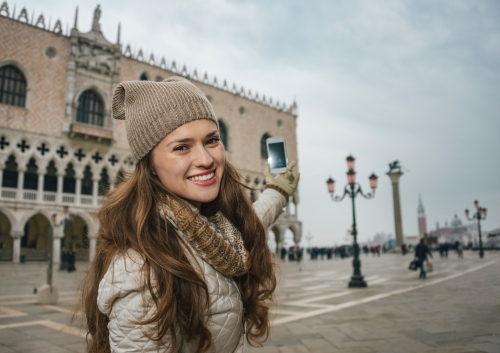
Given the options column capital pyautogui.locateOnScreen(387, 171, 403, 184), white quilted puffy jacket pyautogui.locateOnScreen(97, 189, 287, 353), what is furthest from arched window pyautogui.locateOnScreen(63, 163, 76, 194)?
white quilted puffy jacket pyautogui.locateOnScreen(97, 189, 287, 353)

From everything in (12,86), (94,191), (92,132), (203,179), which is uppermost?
(12,86)

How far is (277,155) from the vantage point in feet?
6.11

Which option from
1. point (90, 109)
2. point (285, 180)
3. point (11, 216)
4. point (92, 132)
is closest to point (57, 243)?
point (11, 216)

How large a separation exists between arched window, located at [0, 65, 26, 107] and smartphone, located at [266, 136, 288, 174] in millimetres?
23534

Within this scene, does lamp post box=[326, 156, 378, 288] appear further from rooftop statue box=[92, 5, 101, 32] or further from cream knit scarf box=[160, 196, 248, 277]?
rooftop statue box=[92, 5, 101, 32]

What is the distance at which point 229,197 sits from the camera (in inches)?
60.2

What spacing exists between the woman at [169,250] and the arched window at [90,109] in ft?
79.8

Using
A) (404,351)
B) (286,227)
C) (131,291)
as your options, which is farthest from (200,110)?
(286,227)

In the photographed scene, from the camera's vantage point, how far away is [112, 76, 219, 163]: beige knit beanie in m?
1.23

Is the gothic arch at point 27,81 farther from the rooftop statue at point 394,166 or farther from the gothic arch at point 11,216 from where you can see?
the rooftop statue at point 394,166

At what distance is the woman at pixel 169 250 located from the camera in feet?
3.30

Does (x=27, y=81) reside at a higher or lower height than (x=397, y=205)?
higher

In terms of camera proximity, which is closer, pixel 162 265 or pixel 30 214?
pixel 162 265

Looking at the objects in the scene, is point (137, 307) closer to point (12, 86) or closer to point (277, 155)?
point (277, 155)
